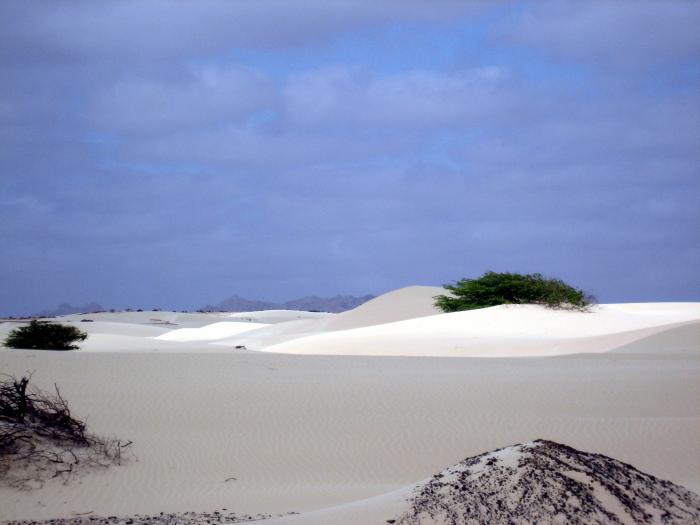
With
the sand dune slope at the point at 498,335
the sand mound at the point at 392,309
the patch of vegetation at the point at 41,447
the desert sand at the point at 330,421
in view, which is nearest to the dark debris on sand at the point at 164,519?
the desert sand at the point at 330,421

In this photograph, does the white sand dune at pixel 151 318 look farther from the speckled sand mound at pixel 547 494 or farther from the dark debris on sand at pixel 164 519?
the speckled sand mound at pixel 547 494

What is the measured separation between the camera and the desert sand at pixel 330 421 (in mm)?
9273

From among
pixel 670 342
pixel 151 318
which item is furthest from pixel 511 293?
pixel 151 318

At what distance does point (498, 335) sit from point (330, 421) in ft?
60.3

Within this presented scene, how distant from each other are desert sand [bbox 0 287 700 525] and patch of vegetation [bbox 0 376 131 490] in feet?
0.75

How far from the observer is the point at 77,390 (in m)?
15.0

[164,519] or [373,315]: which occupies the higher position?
[373,315]

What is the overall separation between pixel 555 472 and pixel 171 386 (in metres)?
10.8

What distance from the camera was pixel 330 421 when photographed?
13.2 meters

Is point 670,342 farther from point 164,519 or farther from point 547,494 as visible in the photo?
point 547,494

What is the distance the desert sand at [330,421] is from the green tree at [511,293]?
1094 cm

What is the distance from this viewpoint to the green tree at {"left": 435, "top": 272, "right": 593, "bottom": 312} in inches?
1412

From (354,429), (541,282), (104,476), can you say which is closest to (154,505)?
(104,476)

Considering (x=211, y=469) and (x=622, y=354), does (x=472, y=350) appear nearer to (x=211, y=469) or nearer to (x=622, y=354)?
(x=622, y=354)
